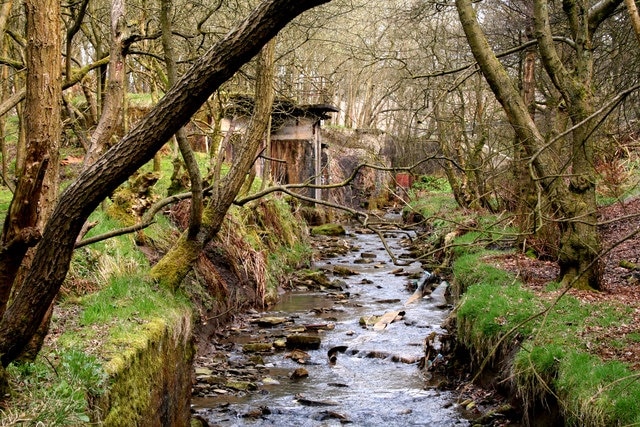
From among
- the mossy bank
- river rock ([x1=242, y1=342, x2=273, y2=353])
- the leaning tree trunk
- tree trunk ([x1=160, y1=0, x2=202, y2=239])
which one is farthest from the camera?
river rock ([x1=242, y1=342, x2=273, y2=353])

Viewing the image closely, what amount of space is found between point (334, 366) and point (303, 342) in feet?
3.02

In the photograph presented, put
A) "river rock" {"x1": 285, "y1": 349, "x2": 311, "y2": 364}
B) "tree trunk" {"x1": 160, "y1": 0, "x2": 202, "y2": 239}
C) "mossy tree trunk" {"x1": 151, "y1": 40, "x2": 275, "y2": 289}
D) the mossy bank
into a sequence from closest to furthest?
1. the mossy bank
2. "tree trunk" {"x1": 160, "y1": 0, "x2": 202, "y2": 239}
3. "mossy tree trunk" {"x1": 151, "y1": 40, "x2": 275, "y2": 289}
4. "river rock" {"x1": 285, "y1": 349, "x2": 311, "y2": 364}

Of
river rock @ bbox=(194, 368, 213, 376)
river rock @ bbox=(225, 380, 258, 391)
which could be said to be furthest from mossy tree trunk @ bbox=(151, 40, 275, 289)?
river rock @ bbox=(225, 380, 258, 391)

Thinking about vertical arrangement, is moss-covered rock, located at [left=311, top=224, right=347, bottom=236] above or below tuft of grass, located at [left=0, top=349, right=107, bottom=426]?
above

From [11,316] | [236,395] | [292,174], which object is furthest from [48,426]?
[292,174]

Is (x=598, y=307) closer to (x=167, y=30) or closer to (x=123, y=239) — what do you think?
(x=167, y=30)

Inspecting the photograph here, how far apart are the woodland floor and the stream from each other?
1.57 m

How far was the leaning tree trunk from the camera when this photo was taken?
2.94 meters

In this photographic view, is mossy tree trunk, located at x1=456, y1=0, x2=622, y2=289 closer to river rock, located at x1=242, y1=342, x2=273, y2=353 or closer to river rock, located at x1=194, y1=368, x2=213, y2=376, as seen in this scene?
river rock, located at x1=242, y1=342, x2=273, y2=353

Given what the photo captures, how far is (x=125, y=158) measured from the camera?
3252mm

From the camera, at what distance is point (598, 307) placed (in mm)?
7109

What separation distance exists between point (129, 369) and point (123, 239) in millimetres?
4048

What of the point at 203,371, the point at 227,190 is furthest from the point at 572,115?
the point at 203,371

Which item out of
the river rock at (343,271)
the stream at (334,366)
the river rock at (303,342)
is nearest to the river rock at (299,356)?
the stream at (334,366)
